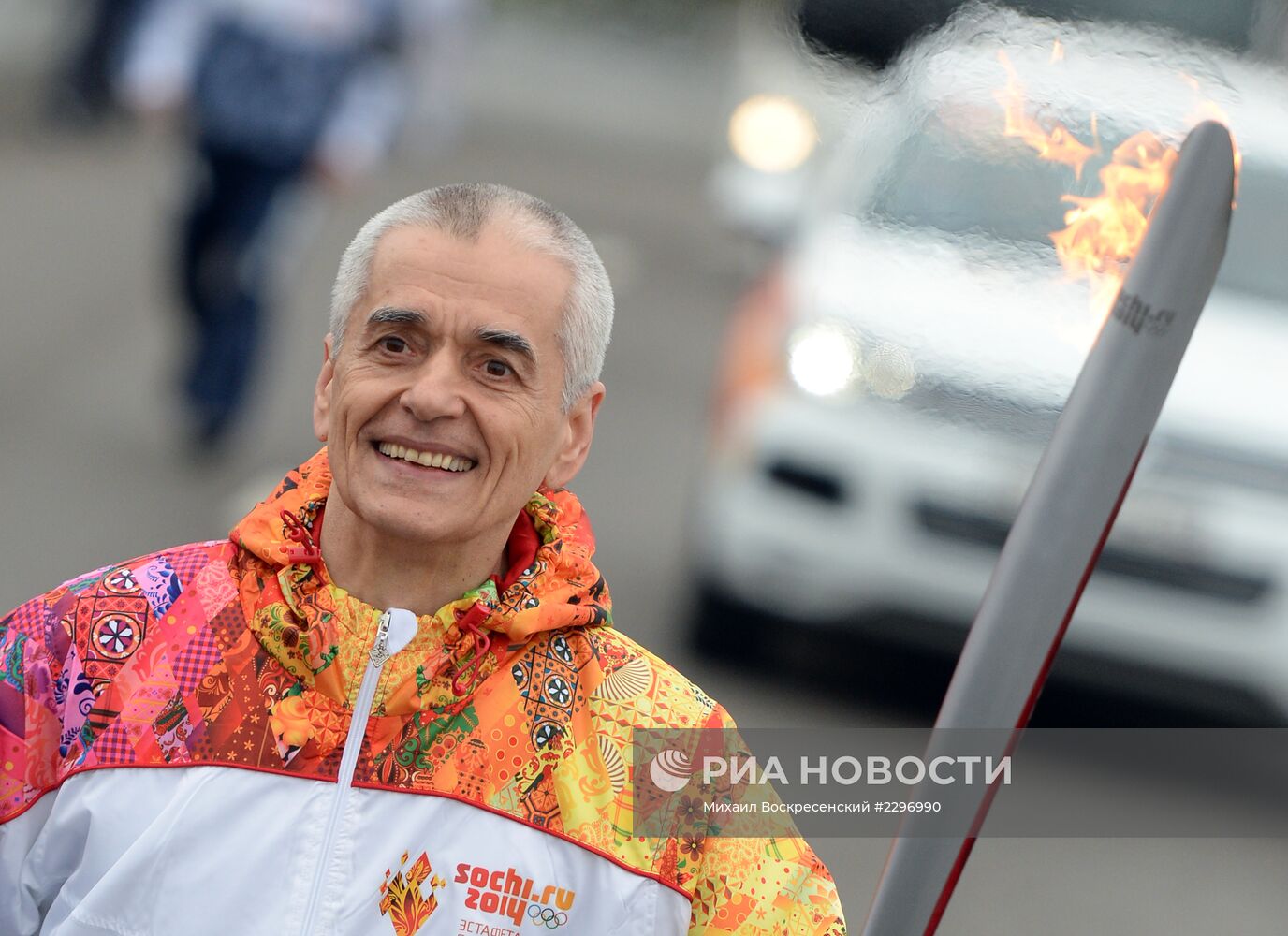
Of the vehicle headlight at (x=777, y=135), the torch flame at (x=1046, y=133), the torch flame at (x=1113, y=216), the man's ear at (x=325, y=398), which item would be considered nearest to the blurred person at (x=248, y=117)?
the vehicle headlight at (x=777, y=135)

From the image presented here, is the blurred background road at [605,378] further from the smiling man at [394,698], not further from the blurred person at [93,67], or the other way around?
the smiling man at [394,698]

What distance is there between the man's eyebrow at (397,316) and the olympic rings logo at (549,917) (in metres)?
0.56

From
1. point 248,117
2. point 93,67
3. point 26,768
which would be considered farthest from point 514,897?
point 93,67

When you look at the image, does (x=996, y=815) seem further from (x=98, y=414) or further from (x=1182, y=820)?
(x=98, y=414)

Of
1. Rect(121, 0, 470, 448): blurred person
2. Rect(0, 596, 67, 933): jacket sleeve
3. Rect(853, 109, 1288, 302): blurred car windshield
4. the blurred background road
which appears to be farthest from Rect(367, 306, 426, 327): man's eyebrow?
Rect(121, 0, 470, 448): blurred person

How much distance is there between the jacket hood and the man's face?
7 centimetres

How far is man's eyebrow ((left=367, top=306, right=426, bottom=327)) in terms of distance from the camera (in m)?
1.87

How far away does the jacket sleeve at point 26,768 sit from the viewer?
71.1 inches

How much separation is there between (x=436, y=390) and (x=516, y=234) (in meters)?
0.18

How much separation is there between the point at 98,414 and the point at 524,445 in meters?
5.32

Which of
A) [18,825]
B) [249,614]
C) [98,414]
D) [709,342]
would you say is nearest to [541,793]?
[249,614]

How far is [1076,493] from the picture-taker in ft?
5.81

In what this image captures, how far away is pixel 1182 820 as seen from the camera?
482 centimetres

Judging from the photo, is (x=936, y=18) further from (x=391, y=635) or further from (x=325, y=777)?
(x=325, y=777)
